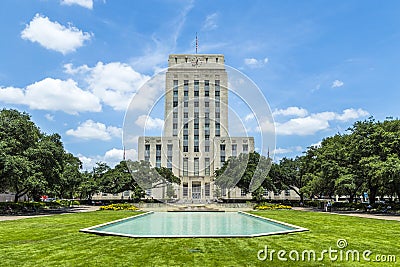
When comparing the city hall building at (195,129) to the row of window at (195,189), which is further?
the city hall building at (195,129)

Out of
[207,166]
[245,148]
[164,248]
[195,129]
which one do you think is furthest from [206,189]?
[164,248]

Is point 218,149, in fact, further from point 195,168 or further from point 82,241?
point 82,241

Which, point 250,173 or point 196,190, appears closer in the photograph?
point 250,173

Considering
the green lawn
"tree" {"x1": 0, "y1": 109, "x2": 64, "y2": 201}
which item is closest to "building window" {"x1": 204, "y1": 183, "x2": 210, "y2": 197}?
"tree" {"x1": 0, "y1": 109, "x2": 64, "y2": 201}

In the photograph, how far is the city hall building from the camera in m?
79.3

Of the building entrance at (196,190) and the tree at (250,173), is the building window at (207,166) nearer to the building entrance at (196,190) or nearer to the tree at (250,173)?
the building entrance at (196,190)

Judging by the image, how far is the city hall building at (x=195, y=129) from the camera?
79.3 m

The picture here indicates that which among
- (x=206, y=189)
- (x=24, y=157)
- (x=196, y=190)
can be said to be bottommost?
(x=196, y=190)

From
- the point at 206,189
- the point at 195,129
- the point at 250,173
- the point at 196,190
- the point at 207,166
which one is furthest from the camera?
the point at 195,129

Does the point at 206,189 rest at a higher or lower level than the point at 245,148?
lower

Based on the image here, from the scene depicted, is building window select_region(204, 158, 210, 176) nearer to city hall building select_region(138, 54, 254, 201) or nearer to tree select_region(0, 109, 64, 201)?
city hall building select_region(138, 54, 254, 201)

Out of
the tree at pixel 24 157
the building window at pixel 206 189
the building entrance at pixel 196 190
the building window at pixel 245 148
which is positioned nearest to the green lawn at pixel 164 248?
the tree at pixel 24 157

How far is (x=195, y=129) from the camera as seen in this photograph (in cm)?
8412

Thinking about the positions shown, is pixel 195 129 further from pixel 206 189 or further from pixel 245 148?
pixel 206 189
